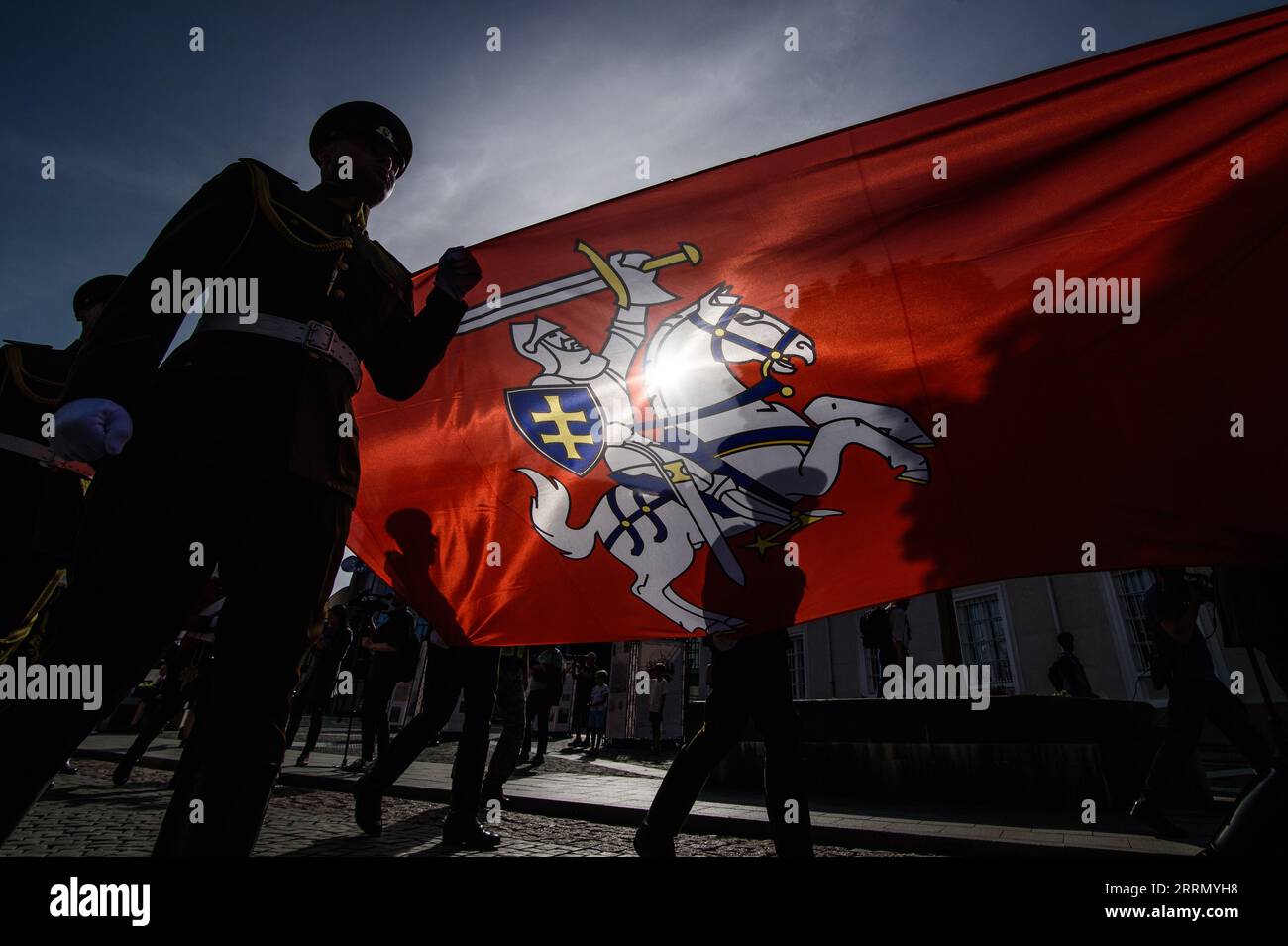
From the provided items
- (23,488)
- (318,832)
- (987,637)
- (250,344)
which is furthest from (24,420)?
(987,637)

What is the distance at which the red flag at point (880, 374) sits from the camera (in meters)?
2.79

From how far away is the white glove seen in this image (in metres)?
1.58

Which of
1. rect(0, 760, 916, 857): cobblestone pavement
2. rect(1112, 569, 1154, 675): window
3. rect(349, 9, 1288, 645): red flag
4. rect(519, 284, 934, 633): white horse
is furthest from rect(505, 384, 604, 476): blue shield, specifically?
rect(1112, 569, 1154, 675): window

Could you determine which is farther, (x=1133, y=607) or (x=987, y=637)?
(x=987, y=637)

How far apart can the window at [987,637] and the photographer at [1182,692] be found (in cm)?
1219

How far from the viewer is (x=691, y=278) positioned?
378 cm

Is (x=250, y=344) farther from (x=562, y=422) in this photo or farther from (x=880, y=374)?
(x=880, y=374)

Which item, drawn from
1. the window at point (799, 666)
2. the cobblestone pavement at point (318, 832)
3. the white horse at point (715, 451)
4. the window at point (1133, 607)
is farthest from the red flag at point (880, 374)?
the window at point (799, 666)

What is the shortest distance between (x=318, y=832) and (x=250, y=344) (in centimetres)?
344

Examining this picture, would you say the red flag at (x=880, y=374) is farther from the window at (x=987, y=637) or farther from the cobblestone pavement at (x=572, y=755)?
the window at (x=987, y=637)

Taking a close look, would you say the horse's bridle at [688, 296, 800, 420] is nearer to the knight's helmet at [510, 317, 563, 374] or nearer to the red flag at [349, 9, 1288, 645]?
the red flag at [349, 9, 1288, 645]

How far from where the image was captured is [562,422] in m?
3.92
